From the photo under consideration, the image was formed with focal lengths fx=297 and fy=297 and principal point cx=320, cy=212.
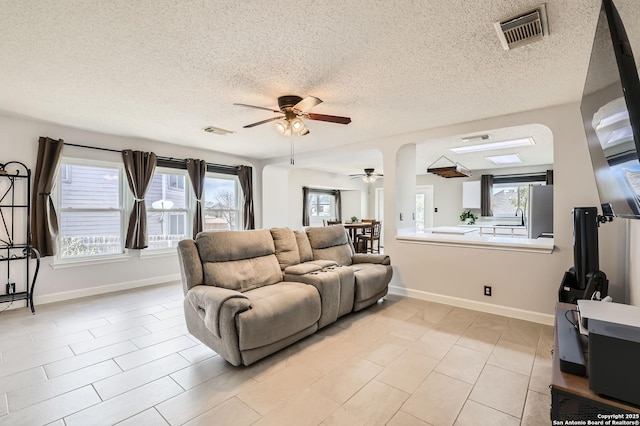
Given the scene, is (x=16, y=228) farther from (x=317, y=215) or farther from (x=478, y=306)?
(x=317, y=215)

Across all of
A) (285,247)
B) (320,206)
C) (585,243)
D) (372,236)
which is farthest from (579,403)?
(320,206)

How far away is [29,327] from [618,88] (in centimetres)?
493

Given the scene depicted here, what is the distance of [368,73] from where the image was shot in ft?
8.13

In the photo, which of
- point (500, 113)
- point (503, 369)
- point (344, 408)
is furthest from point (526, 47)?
point (344, 408)

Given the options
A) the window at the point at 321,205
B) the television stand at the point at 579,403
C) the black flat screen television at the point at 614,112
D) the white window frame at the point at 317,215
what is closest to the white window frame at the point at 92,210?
the white window frame at the point at 317,215

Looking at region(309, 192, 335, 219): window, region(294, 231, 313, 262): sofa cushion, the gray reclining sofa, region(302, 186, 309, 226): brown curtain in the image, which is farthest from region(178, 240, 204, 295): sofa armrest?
region(309, 192, 335, 219): window

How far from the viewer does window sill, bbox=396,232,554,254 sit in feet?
10.8

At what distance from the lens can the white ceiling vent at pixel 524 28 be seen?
5.66 ft

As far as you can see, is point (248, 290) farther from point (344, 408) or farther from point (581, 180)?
point (581, 180)

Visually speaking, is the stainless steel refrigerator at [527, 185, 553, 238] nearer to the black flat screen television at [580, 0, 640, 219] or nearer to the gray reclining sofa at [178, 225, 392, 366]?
the gray reclining sofa at [178, 225, 392, 366]

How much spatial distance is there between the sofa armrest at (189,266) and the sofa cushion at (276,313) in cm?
48

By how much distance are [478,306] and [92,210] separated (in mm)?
5489

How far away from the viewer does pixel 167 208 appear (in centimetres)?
520

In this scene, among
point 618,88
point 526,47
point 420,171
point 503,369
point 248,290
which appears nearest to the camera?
point 618,88
